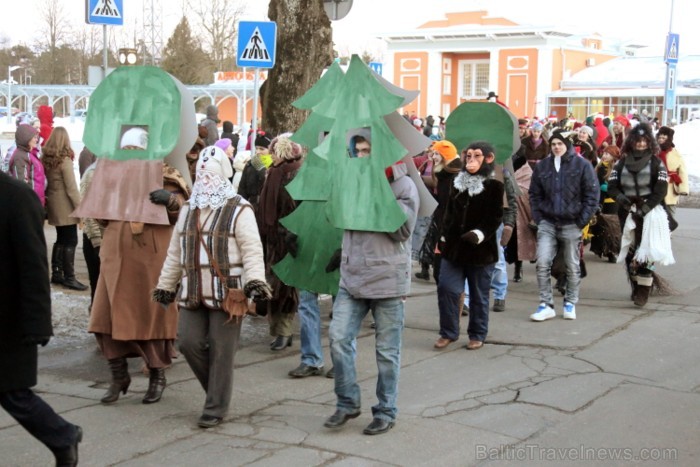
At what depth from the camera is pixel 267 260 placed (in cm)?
842

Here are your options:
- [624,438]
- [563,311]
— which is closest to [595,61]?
[563,311]

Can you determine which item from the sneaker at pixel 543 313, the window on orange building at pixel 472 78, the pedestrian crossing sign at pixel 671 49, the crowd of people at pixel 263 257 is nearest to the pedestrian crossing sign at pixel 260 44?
the crowd of people at pixel 263 257

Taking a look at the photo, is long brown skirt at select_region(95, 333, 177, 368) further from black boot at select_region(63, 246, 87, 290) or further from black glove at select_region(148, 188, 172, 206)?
black boot at select_region(63, 246, 87, 290)

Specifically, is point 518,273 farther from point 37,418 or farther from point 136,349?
point 37,418

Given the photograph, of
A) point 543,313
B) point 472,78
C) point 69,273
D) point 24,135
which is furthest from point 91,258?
point 472,78

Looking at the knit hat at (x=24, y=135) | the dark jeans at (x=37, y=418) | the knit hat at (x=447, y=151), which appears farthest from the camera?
the knit hat at (x=24, y=135)

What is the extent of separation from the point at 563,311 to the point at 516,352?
6.07 feet

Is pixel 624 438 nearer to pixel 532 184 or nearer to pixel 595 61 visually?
pixel 532 184

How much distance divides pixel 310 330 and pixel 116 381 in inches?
61.9

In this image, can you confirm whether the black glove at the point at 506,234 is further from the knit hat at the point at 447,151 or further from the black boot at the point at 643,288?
the black boot at the point at 643,288

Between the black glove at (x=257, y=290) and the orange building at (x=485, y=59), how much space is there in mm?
56819

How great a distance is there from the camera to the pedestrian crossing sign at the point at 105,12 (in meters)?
11.1

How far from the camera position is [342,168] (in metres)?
6.51

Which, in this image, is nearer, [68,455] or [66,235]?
[68,455]
